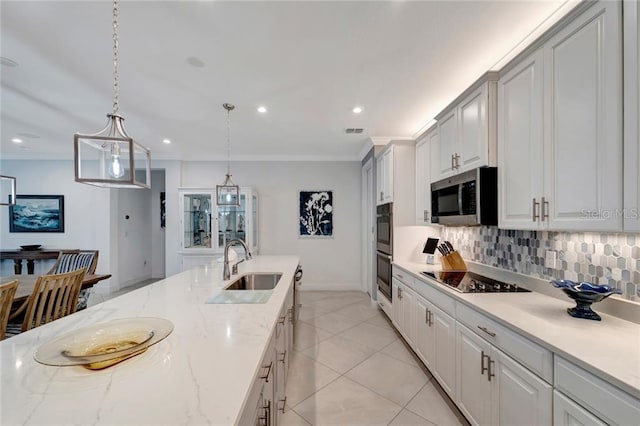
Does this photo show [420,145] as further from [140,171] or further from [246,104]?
[140,171]

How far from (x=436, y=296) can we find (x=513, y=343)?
837 mm

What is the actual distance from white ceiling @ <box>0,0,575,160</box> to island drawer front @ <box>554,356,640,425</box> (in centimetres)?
194

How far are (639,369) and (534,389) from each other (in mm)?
409

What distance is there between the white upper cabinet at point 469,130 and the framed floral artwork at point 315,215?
2899mm

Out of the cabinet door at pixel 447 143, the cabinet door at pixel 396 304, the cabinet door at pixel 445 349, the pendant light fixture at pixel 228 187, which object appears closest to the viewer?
the cabinet door at pixel 445 349

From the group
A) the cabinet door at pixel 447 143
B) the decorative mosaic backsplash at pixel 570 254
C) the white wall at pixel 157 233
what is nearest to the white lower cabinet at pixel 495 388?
the decorative mosaic backsplash at pixel 570 254

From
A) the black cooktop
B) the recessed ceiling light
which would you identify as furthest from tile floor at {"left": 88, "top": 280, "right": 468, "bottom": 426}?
the recessed ceiling light

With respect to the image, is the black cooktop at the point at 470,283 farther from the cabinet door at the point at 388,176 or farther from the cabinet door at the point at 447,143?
the cabinet door at the point at 388,176

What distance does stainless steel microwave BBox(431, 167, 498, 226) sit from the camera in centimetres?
195

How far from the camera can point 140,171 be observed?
5418 mm

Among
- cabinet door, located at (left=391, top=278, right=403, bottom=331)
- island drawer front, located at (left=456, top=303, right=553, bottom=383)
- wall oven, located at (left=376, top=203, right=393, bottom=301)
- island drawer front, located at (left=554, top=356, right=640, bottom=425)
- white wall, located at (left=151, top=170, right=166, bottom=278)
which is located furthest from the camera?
white wall, located at (left=151, top=170, right=166, bottom=278)

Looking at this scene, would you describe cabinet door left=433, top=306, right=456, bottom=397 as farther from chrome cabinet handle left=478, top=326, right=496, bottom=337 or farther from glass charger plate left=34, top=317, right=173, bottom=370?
glass charger plate left=34, top=317, right=173, bottom=370

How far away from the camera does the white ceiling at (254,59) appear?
1639 mm

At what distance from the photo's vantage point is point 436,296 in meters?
2.15
